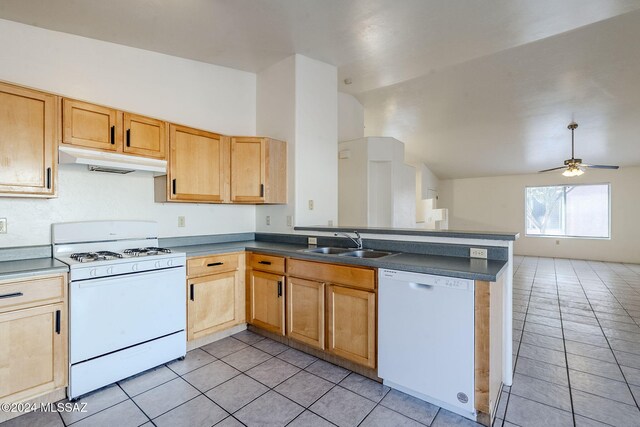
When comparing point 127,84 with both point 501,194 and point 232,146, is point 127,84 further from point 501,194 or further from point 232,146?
point 501,194

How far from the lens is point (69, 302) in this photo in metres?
1.93

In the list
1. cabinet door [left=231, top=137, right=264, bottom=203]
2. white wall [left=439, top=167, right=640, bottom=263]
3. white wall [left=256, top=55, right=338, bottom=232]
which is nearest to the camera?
cabinet door [left=231, top=137, right=264, bottom=203]

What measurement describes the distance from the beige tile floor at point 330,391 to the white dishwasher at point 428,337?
0.15m

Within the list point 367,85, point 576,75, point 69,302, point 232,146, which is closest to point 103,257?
point 69,302

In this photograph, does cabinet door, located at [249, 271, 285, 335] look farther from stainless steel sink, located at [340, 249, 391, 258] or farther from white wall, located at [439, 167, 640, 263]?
white wall, located at [439, 167, 640, 263]

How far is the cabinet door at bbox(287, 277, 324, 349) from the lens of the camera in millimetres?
2412

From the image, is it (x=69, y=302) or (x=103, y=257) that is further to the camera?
(x=103, y=257)

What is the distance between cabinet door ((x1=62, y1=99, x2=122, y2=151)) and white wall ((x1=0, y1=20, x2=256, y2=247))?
361 mm

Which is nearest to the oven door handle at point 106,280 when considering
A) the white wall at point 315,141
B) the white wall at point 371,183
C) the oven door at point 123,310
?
the oven door at point 123,310

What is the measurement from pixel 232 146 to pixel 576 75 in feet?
14.7

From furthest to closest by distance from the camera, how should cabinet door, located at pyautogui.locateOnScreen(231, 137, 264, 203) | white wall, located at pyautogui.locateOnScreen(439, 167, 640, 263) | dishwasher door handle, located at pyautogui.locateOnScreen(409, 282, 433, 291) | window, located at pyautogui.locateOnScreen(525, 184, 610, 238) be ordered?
1. window, located at pyautogui.locateOnScreen(525, 184, 610, 238)
2. white wall, located at pyautogui.locateOnScreen(439, 167, 640, 263)
3. cabinet door, located at pyautogui.locateOnScreen(231, 137, 264, 203)
4. dishwasher door handle, located at pyautogui.locateOnScreen(409, 282, 433, 291)

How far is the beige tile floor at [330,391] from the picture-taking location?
1.77 m

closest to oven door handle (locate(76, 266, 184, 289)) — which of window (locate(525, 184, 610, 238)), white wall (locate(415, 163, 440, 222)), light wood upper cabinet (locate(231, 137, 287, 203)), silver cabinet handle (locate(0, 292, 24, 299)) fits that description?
silver cabinet handle (locate(0, 292, 24, 299))

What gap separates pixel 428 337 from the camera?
72.4 inches
